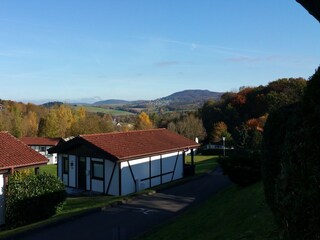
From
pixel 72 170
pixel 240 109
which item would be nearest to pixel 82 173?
pixel 72 170

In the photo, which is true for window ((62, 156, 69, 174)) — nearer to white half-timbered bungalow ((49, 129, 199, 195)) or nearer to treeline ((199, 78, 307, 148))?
white half-timbered bungalow ((49, 129, 199, 195))

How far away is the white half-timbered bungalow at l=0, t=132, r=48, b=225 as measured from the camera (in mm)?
15859

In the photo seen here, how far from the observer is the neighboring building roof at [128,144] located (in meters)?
22.1

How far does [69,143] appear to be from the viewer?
23.8 meters

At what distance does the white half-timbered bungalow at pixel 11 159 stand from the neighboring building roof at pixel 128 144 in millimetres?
4721

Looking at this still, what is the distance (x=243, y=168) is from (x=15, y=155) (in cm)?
1063

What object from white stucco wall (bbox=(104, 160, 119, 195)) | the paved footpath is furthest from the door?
the paved footpath

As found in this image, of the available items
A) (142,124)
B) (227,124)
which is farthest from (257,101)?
(142,124)

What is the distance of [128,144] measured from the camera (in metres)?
24.2

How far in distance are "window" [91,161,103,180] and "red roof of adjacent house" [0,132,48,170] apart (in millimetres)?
5022

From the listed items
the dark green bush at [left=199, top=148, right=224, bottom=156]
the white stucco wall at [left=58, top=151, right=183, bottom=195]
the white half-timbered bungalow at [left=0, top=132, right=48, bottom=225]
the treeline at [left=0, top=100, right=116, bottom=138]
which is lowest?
the dark green bush at [left=199, top=148, right=224, bottom=156]

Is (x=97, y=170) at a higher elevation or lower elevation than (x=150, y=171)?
higher

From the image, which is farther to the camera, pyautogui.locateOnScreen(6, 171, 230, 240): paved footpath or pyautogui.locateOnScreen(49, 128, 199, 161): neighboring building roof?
pyautogui.locateOnScreen(49, 128, 199, 161): neighboring building roof

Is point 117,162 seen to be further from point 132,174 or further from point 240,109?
point 240,109
